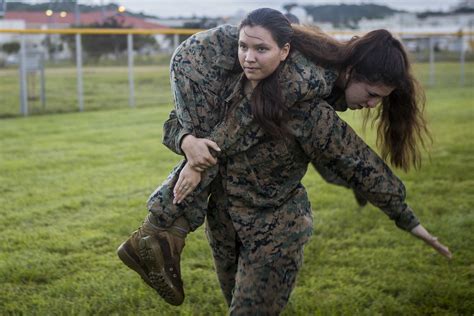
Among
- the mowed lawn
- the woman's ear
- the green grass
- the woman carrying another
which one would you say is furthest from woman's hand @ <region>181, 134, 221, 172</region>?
the green grass

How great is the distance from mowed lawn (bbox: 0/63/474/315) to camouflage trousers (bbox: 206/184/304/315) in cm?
89

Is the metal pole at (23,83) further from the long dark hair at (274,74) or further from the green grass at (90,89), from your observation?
the long dark hair at (274,74)

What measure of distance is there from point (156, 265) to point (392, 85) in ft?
3.86

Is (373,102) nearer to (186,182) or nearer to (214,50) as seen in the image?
(214,50)

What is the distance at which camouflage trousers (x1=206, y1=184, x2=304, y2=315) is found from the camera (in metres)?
2.51

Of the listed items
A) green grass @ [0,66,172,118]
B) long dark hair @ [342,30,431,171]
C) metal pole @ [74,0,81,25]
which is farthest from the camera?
metal pole @ [74,0,81,25]

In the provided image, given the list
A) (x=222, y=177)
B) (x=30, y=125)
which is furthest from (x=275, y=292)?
(x=30, y=125)

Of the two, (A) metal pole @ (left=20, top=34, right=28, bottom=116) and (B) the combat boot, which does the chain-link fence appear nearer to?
(A) metal pole @ (left=20, top=34, right=28, bottom=116)

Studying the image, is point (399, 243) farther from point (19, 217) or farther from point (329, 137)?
point (19, 217)

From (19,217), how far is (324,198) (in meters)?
2.67

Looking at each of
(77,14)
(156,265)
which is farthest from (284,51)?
(77,14)

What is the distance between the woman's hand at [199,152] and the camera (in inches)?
92.6

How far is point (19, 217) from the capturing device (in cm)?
524

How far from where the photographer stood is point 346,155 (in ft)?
8.02
